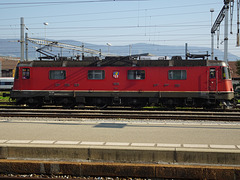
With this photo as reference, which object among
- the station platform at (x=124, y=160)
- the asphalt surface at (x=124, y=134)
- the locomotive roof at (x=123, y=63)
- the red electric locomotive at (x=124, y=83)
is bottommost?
the station platform at (x=124, y=160)

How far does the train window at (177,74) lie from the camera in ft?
65.8

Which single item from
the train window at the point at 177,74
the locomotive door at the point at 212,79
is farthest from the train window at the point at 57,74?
the locomotive door at the point at 212,79

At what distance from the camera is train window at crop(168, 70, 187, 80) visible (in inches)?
789

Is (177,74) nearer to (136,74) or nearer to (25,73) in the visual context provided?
(136,74)

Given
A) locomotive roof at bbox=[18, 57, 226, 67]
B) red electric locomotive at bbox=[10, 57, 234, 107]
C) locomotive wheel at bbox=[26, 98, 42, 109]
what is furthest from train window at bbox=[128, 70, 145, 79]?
locomotive wheel at bbox=[26, 98, 42, 109]

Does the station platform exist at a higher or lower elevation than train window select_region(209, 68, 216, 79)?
lower

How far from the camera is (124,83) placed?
2064 centimetres

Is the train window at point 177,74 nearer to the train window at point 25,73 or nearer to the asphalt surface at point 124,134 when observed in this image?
the asphalt surface at point 124,134

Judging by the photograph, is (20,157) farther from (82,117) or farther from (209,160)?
(82,117)

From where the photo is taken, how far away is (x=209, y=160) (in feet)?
23.4

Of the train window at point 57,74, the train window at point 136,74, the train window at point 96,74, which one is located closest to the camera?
the train window at point 136,74

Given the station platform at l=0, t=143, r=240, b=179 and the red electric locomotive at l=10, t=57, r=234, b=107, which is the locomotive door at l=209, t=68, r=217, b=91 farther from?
the station platform at l=0, t=143, r=240, b=179

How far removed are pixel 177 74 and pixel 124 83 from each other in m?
3.80

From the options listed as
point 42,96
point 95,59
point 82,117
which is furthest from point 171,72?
point 42,96
